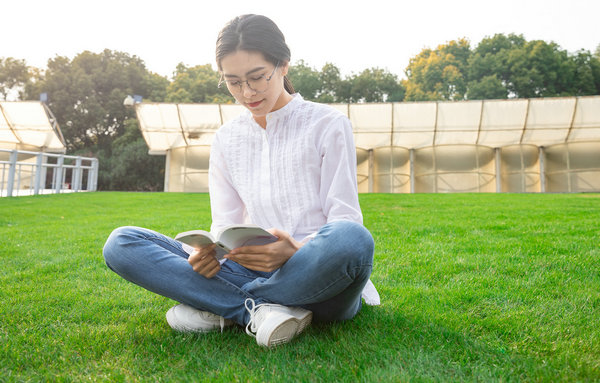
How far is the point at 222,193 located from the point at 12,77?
36.6 metres

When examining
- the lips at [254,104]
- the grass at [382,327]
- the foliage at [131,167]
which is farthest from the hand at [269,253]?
the foliage at [131,167]

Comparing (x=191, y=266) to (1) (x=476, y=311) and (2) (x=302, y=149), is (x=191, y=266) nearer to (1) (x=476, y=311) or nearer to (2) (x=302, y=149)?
(2) (x=302, y=149)

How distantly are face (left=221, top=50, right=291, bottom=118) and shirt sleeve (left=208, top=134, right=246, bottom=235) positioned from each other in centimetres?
32

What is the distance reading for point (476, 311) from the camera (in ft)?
7.34

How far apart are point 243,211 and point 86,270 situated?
1.82 m

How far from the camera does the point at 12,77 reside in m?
31.6

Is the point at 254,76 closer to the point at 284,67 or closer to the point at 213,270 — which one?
the point at 284,67

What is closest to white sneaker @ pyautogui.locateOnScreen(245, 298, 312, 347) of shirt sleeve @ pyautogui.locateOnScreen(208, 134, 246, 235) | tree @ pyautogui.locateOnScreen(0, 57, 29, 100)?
shirt sleeve @ pyautogui.locateOnScreen(208, 134, 246, 235)

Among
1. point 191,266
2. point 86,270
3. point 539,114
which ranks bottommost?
point 86,270

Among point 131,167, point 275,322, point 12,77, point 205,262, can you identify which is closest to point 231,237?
point 205,262

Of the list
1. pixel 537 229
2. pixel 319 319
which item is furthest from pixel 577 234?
pixel 319 319

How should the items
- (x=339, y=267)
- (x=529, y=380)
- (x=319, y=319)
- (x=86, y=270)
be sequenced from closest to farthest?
1. (x=529, y=380)
2. (x=339, y=267)
3. (x=319, y=319)
4. (x=86, y=270)

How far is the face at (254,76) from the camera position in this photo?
2051 millimetres

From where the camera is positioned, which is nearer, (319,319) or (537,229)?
(319,319)
